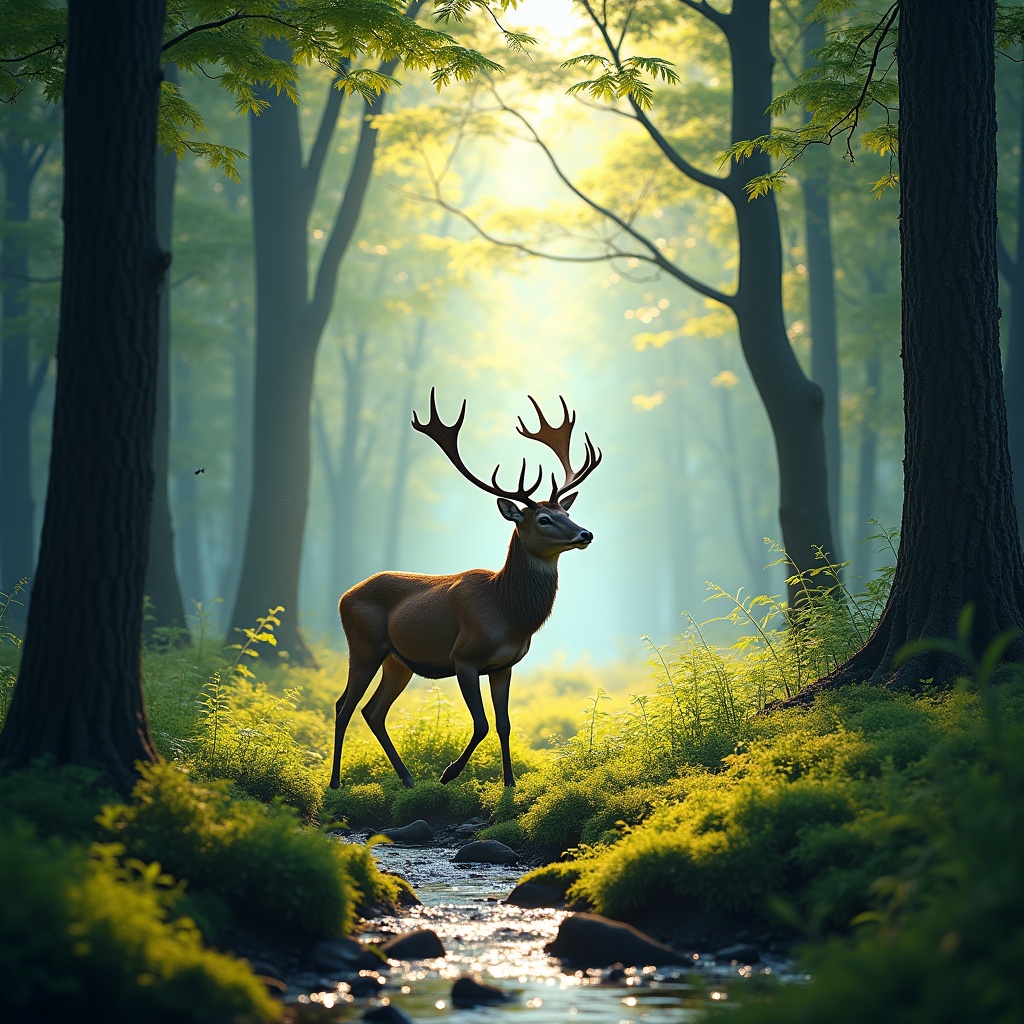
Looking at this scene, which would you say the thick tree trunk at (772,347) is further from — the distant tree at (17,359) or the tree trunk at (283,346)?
the distant tree at (17,359)

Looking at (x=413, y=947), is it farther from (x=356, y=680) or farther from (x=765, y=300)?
(x=765, y=300)

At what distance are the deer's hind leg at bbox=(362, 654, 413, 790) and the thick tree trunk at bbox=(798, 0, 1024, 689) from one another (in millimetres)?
4000

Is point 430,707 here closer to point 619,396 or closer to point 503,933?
point 503,933

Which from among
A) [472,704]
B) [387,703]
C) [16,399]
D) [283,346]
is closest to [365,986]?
[472,704]

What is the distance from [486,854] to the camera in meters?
8.23

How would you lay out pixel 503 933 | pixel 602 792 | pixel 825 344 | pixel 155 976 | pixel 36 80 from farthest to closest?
pixel 825 344, pixel 36 80, pixel 602 792, pixel 503 933, pixel 155 976

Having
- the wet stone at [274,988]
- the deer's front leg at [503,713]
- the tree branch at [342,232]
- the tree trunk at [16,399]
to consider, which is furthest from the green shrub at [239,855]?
the tree trunk at [16,399]

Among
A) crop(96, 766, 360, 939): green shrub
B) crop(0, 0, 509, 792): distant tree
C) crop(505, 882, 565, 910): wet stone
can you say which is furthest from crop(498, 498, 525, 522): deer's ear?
crop(96, 766, 360, 939): green shrub

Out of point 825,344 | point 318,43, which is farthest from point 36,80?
point 825,344

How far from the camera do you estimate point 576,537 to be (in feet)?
29.8

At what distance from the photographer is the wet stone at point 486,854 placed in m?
8.19

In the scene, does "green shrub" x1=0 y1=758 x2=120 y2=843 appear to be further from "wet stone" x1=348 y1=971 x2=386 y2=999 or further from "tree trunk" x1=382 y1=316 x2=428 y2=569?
"tree trunk" x1=382 y1=316 x2=428 y2=569

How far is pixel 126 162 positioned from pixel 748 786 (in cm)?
480

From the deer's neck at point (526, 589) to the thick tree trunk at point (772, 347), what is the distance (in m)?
3.74
